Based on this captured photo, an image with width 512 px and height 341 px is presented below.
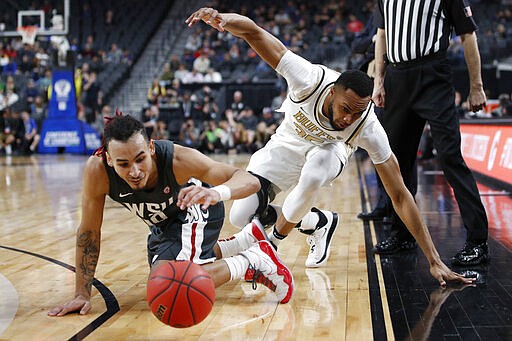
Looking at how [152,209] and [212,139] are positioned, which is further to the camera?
[212,139]

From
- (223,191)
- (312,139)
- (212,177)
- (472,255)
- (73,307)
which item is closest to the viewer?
(223,191)

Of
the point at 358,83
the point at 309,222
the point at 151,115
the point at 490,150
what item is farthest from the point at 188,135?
the point at 358,83

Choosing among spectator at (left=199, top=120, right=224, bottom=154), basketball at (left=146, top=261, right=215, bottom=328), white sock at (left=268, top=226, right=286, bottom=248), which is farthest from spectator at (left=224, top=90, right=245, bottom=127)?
basketball at (left=146, top=261, right=215, bottom=328)

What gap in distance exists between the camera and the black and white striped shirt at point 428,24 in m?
4.19

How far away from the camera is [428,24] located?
4230 mm

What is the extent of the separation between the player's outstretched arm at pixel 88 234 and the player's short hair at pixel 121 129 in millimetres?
216

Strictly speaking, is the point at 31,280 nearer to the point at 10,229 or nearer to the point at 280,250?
the point at 280,250

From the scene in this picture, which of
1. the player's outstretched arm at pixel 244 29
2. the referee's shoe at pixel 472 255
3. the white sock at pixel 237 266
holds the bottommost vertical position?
the referee's shoe at pixel 472 255

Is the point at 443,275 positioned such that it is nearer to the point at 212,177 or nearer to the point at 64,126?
the point at 212,177

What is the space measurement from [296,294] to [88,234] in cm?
111

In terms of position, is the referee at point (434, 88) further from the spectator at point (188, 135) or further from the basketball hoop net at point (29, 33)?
the basketball hoop net at point (29, 33)

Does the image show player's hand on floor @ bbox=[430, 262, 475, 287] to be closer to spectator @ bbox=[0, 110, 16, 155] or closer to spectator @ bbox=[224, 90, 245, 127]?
spectator @ bbox=[224, 90, 245, 127]

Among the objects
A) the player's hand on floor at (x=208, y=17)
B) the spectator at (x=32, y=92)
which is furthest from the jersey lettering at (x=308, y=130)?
the spectator at (x=32, y=92)

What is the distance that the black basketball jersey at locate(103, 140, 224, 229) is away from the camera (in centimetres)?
322
